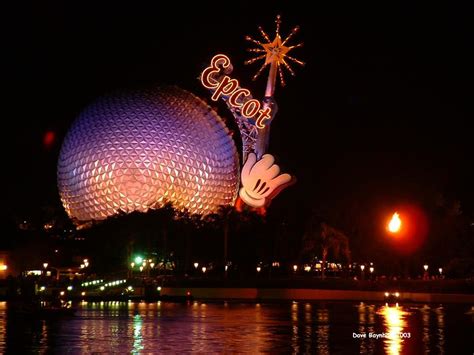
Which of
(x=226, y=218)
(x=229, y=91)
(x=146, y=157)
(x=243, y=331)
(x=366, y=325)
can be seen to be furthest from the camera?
(x=146, y=157)

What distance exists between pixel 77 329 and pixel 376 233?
47.1 m

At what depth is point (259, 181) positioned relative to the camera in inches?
2872

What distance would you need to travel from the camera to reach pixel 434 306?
165 ft

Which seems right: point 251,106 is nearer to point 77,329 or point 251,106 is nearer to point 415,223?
point 415,223

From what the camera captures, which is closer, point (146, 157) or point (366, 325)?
point (366, 325)

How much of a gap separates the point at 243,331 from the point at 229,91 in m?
42.1

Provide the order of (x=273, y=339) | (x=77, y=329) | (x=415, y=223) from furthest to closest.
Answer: (x=415, y=223)
(x=77, y=329)
(x=273, y=339)

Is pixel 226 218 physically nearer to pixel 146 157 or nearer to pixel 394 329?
pixel 146 157

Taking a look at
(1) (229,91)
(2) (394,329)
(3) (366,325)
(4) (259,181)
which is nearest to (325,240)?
(4) (259,181)

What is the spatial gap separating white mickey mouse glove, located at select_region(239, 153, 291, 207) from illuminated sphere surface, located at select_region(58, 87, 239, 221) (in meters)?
7.81

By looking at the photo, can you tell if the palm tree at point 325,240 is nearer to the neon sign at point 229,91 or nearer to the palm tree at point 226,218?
the palm tree at point 226,218

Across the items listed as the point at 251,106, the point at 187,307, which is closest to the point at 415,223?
the point at 251,106

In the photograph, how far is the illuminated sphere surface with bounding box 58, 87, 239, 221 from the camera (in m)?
77.9

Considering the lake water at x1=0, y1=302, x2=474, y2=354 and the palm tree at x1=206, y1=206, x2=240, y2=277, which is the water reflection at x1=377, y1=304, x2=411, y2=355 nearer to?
the lake water at x1=0, y1=302, x2=474, y2=354
